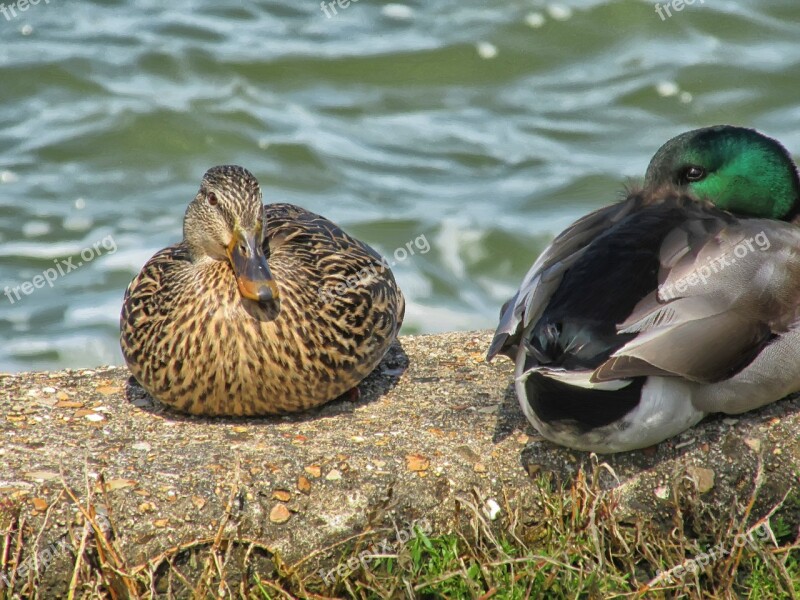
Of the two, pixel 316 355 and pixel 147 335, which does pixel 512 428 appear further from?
pixel 147 335

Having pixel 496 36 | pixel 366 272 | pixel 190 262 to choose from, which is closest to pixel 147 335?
pixel 190 262

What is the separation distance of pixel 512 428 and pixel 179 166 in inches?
242

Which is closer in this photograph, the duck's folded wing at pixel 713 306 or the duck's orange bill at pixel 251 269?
the duck's folded wing at pixel 713 306

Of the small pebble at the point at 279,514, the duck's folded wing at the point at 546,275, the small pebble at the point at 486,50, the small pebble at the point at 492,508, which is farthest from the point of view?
the small pebble at the point at 486,50

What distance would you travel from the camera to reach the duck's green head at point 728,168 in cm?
401

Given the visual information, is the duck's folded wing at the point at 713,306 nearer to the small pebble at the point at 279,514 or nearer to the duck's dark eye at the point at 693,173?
the duck's dark eye at the point at 693,173

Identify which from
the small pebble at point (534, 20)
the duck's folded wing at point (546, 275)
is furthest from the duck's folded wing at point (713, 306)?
the small pebble at point (534, 20)

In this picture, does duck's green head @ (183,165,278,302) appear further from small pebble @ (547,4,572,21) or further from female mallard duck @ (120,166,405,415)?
small pebble @ (547,4,572,21)

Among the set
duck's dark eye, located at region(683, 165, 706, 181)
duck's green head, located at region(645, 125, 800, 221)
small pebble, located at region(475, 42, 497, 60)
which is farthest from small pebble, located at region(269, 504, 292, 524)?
small pebble, located at region(475, 42, 497, 60)

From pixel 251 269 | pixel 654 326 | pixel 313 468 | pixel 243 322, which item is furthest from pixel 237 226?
pixel 654 326

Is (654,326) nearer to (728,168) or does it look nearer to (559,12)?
(728,168)

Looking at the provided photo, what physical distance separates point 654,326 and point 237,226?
5.21ft

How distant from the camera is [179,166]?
30.8 feet

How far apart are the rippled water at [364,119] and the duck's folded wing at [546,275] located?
3.62 metres
